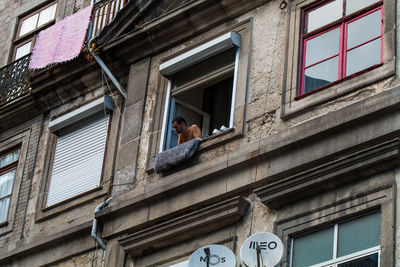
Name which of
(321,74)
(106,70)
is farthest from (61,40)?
(321,74)

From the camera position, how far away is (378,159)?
13.2 metres

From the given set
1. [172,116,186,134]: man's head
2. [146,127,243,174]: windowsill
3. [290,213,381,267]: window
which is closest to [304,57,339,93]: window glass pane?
[146,127,243,174]: windowsill

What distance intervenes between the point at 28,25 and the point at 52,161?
4786 millimetres

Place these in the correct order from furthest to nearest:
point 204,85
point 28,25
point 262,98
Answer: point 28,25, point 204,85, point 262,98

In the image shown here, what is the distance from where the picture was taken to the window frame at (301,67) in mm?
14109

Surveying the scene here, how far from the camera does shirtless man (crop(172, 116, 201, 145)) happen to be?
1614 cm

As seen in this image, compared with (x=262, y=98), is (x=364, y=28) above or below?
above

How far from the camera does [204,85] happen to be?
16.9 m

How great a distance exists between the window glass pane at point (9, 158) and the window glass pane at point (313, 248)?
745cm

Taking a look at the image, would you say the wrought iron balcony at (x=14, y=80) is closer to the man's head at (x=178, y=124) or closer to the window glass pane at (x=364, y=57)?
the man's head at (x=178, y=124)

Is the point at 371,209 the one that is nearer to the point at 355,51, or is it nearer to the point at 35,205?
the point at 355,51

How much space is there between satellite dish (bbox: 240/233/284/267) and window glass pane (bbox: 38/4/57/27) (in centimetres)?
1012

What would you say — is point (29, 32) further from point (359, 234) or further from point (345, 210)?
point (359, 234)

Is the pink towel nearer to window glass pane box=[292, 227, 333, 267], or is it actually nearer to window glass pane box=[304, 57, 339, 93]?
window glass pane box=[304, 57, 339, 93]
